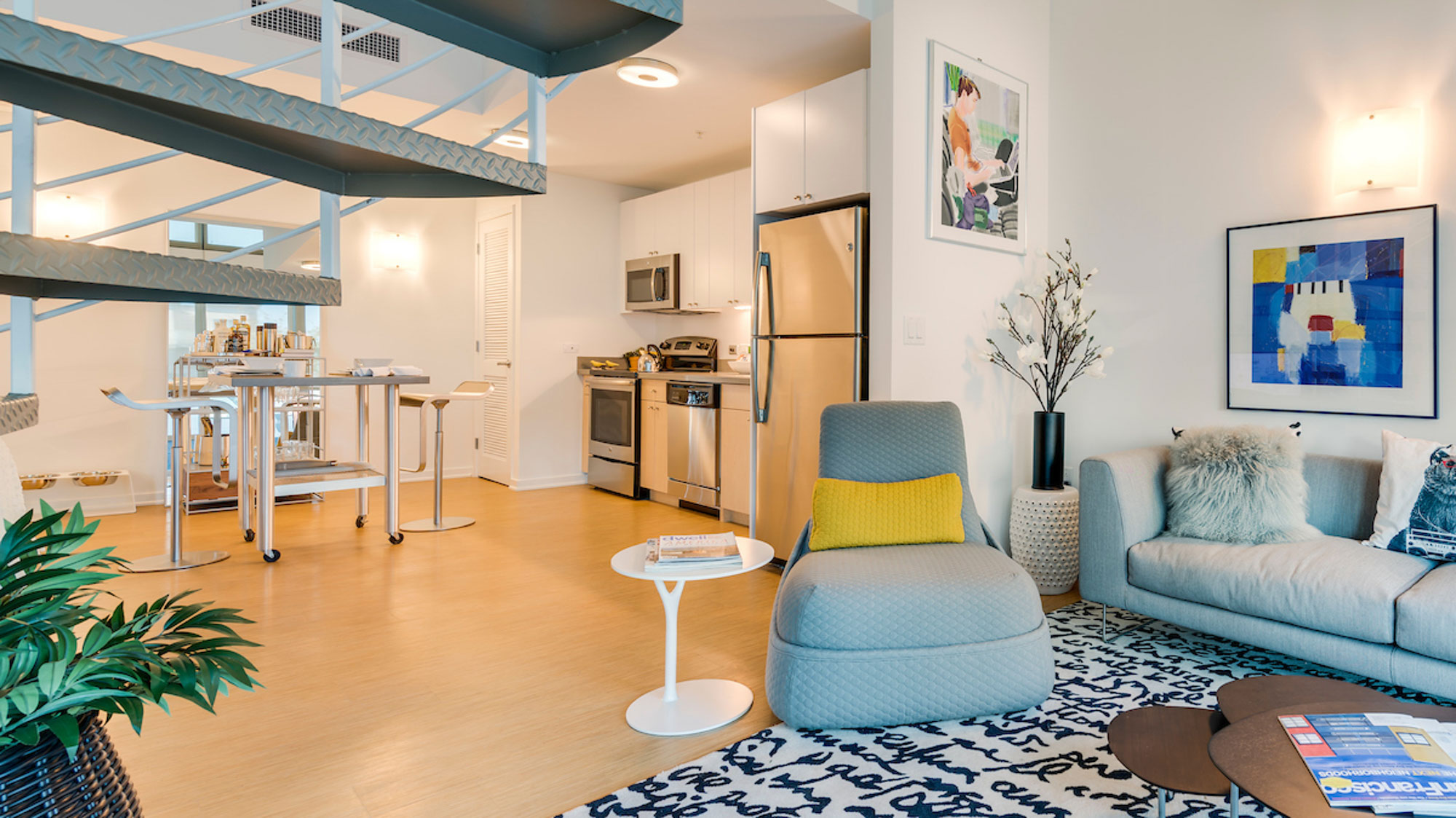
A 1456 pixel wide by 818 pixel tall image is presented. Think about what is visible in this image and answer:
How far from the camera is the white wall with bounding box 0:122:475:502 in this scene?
15.7ft

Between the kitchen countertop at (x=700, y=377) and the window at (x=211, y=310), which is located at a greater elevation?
the window at (x=211, y=310)

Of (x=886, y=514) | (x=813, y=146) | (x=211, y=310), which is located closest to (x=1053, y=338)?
(x=813, y=146)

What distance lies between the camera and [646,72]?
371 centimetres

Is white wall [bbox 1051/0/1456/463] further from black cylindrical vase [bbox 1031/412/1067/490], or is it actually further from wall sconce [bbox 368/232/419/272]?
wall sconce [bbox 368/232/419/272]

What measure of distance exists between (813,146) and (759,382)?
1.17m

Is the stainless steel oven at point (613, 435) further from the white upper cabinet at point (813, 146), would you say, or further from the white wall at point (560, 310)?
the white upper cabinet at point (813, 146)

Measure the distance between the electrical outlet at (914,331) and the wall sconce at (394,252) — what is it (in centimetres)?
451

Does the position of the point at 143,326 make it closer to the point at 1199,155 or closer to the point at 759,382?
the point at 759,382

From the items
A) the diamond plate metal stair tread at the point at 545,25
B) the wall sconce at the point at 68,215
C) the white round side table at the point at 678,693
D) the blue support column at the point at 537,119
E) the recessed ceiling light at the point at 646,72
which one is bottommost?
the white round side table at the point at 678,693

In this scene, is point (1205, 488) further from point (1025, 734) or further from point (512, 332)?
point (512, 332)

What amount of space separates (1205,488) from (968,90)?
196 centimetres

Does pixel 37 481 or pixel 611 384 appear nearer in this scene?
pixel 37 481

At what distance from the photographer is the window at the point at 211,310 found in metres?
5.24

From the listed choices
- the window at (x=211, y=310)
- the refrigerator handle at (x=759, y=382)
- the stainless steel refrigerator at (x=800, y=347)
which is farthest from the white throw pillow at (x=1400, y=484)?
the window at (x=211, y=310)
